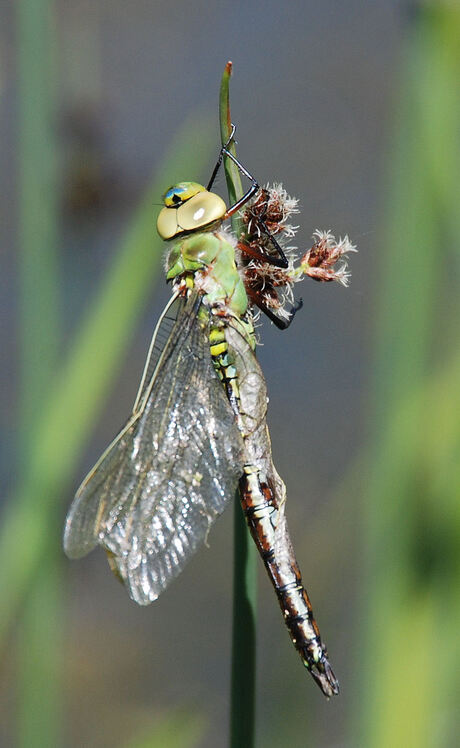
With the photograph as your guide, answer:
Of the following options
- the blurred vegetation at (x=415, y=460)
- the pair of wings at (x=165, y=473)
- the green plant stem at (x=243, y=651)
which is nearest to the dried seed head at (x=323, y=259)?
the blurred vegetation at (x=415, y=460)

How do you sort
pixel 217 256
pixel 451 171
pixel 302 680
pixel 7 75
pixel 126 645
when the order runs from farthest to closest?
1. pixel 126 645
2. pixel 7 75
3. pixel 217 256
4. pixel 302 680
5. pixel 451 171

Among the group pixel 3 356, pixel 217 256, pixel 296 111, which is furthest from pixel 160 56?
pixel 217 256

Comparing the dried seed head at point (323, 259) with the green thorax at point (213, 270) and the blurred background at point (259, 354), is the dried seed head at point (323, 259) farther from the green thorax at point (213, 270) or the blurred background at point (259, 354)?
the green thorax at point (213, 270)

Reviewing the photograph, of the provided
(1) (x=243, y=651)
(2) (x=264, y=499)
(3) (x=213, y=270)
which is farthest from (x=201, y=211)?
(1) (x=243, y=651)

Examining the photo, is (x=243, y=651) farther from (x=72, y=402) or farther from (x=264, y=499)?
(x=72, y=402)

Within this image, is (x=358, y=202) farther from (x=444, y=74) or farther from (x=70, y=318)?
(x=444, y=74)

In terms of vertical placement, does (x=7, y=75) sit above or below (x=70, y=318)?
above

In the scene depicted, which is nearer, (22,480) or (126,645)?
(22,480)
